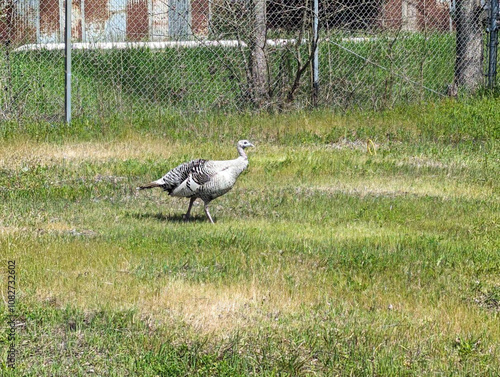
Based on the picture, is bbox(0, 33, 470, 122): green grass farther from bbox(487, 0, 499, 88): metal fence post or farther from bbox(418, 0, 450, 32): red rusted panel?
bbox(418, 0, 450, 32): red rusted panel

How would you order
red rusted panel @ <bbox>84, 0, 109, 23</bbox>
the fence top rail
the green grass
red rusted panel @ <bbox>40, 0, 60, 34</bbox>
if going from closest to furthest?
1. the green grass
2. the fence top rail
3. red rusted panel @ <bbox>40, 0, 60, 34</bbox>
4. red rusted panel @ <bbox>84, 0, 109, 23</bbox>

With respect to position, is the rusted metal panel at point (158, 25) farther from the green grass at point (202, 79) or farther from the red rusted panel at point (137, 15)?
the green grass at point (202, 79)

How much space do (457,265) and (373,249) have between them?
81 cm

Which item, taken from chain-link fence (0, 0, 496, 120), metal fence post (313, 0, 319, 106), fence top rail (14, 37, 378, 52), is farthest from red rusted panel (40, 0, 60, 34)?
metal fence post (313, 0, 319, 106)

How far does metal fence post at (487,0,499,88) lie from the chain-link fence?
0.70ft

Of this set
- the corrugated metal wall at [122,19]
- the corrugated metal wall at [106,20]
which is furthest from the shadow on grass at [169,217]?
the corrugated metal wall at [122,19]

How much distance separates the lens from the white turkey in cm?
960

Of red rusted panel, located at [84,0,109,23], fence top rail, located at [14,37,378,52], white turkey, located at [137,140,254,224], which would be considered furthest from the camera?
red rusted panel, located at [84,0,109,23]

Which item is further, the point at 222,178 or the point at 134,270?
the point at 222,178

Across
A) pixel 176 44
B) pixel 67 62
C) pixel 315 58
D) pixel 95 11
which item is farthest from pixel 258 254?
pixel 95 11

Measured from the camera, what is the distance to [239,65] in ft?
52.7

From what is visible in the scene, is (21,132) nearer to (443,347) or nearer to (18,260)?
(18,260)

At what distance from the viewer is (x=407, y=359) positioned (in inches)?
228

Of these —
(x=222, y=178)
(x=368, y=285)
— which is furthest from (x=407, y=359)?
(x=222, y=178)
